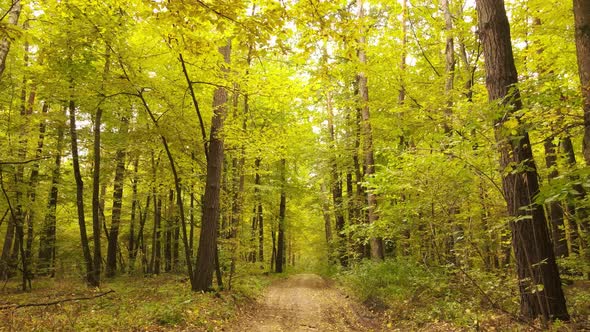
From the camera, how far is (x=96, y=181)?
37.8 feet

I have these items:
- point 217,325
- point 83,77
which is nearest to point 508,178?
point 217,325

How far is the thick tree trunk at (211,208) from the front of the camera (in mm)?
9555

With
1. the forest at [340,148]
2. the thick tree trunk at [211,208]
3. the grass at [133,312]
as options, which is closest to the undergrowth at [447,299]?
the forest at [340,148]

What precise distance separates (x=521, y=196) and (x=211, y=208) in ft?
24.8

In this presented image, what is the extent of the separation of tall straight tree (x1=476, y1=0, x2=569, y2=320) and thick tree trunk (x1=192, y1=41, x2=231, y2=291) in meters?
6.51

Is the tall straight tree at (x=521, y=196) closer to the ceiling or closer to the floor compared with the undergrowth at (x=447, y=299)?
closer to the ceiling

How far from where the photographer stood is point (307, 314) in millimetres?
9086

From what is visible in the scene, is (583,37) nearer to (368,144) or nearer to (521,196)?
(521,196)

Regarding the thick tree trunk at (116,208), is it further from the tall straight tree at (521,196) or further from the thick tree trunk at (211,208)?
the tall straight tree at (521,196)

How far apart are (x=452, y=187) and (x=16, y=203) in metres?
12.7

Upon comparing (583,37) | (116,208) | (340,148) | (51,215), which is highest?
(340,148)

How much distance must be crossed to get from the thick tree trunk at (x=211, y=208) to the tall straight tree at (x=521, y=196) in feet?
21.4

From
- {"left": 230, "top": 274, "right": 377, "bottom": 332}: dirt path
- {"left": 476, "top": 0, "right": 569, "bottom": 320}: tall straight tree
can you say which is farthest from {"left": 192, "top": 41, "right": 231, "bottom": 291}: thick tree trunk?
{"left": 476, "top": 0, "right": 569, "bottom": 320}: tall straight tree

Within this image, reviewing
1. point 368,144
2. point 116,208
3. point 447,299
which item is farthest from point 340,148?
point 116,208
